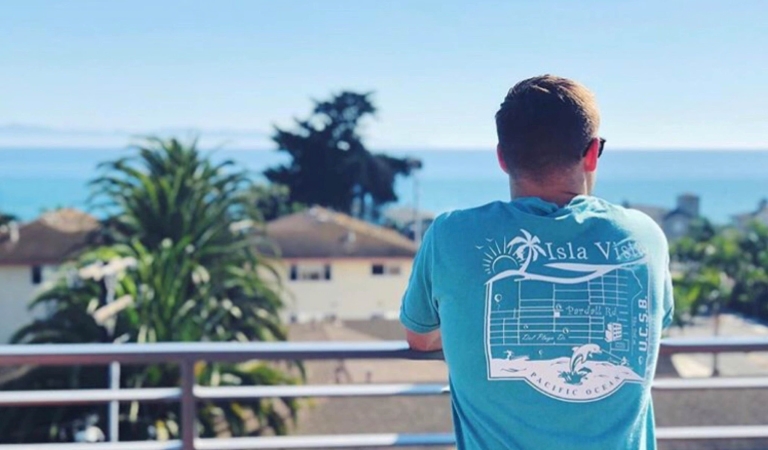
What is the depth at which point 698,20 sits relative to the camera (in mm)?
23188

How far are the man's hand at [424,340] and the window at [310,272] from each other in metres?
30.9

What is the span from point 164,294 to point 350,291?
2126 cm

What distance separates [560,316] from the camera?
1.44 meters

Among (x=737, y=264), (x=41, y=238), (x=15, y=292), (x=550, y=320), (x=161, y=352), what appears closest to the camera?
(x=550, y=320)

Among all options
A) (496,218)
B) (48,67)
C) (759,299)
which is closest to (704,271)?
(759,299)

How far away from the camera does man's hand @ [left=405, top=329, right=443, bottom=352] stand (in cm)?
173

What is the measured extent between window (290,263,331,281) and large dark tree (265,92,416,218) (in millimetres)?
18507

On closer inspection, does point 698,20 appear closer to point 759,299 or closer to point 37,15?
point 759,299

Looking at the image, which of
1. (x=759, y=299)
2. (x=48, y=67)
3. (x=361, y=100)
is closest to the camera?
(x=759, y=299)

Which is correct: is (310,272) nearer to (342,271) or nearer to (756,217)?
(342,271)

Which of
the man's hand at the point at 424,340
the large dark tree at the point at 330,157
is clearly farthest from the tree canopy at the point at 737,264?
the man's hand at the point at 424,340

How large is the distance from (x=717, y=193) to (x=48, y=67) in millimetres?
121125

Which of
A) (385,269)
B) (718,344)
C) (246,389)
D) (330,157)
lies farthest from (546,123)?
(330,157)

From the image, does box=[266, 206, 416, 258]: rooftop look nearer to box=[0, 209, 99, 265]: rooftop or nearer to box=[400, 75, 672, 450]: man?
box=[0, 209, 99, 265]: rooftop
